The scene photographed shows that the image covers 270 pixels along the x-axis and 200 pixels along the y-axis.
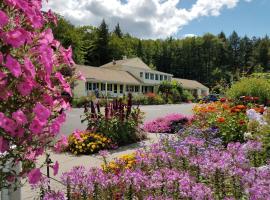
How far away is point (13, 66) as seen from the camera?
1.68 m

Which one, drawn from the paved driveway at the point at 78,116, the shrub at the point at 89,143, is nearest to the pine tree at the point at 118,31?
the paved driveway at the point at 78,116

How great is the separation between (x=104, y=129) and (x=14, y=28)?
27.2ft

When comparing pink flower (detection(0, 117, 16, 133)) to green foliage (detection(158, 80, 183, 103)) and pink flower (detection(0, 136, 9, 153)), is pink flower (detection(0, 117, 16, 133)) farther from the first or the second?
green foliage (detection(158, 80, 183, 103))

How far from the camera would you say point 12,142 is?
195 cm

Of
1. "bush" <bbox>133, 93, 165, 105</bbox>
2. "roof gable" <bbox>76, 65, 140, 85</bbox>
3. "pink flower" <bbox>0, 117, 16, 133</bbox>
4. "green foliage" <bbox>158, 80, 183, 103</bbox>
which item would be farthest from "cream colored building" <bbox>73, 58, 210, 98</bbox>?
"pink flower" <bbox>0, 117, 16, 133</bbox>

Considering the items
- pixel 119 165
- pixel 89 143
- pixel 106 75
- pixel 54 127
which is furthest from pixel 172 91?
pixel 54 127

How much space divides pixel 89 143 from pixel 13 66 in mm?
7698

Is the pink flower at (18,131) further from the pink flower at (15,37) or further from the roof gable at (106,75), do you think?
the roof gable at (106,75)

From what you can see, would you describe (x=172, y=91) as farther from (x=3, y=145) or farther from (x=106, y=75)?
(x=3, y=145)

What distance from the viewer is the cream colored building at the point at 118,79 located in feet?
153

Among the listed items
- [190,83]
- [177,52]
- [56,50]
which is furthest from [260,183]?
[177,52]

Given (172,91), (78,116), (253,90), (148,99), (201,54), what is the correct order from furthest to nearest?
(201,54) → (172,91) → (148,99) → (78,116) → (253,90)

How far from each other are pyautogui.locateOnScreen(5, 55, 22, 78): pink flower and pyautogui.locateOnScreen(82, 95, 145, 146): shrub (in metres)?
8.27

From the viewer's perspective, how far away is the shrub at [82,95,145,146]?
33.1 ft
